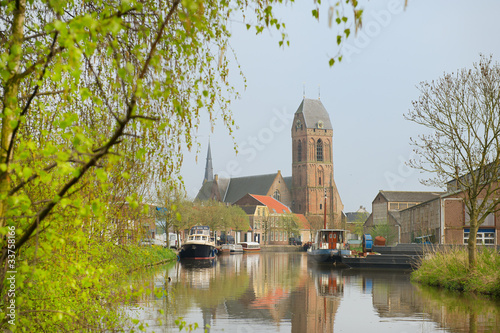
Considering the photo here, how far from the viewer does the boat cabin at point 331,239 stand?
49438 mm

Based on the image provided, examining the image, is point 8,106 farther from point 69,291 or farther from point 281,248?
point 281,248

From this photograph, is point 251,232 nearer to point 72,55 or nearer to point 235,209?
point 235,209

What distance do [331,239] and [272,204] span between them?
65755mm

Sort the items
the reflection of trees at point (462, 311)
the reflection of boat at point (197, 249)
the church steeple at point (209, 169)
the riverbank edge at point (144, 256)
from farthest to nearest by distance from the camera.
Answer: the church steeple at point (209, 169)
the reflection of boat at point (197, 249)
the reflection of trees at point (462, 311)
the riverbank edge at point (144, 256)

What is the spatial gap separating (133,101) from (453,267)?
21111 mm

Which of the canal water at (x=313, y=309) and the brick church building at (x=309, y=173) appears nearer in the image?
the canal water at (x=313, y=309)

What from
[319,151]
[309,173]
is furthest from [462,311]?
[319,151]

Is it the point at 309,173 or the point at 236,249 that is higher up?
the point at 309,173

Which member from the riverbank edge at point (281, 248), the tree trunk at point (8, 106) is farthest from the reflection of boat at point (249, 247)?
the tree trunk at point (8, 106)

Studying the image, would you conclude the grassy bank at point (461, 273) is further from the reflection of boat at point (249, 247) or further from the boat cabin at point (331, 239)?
the reflection of boat at point (249, 247)

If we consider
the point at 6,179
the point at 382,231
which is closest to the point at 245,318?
the point at 6,179

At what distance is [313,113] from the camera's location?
129250 millimetres

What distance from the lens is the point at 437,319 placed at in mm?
13852

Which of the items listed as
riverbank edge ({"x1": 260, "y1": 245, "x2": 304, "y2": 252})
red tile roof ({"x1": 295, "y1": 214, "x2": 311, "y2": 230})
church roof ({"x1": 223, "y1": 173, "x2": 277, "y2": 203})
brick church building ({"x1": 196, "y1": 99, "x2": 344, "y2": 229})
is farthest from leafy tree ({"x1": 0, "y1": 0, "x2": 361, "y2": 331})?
church roof ({"x1": 223, "y1": 173, "x2": 277, "y2": 203})
